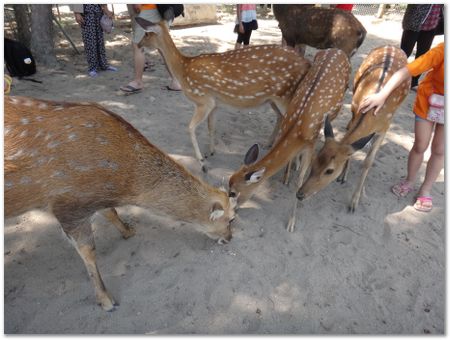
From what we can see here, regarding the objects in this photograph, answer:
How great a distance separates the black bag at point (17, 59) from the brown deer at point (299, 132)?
182 inches

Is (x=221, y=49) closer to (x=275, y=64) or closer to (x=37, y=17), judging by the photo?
(x=37, y=17)

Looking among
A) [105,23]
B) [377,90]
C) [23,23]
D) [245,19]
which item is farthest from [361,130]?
[23,23]

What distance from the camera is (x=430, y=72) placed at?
3.00m

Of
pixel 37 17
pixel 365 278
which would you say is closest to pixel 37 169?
pixel 365 278

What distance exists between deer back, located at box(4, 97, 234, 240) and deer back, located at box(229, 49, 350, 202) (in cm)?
79

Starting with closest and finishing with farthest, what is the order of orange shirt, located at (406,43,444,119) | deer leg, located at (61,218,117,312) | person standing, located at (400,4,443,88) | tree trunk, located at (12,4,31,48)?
1. deer leg, located at (61,218,117,312)
2. orange shirt, located at (406,43,444,119)
3. person standing, located at (400,4,443,88)
4. tree trunk, located at (12,4,31,48)

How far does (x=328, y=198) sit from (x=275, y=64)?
1577 mm

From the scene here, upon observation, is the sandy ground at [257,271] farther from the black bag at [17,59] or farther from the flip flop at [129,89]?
the black bag at [17,59]

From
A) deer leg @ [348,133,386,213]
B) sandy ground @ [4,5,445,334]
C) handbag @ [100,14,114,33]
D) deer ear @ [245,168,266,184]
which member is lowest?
sandy ground @ [4,5,445,334]

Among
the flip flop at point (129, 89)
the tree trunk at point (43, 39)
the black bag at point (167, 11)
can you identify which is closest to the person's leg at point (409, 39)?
the black bag at point (167, 11)

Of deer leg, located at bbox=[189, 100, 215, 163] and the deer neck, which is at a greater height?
the deer neck

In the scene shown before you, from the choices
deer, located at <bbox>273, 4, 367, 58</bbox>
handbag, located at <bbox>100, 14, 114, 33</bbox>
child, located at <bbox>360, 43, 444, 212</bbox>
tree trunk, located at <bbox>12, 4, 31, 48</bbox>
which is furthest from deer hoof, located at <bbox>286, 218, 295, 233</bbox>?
tree trunk, located at <bbox>12, 4, 31, 48</bbox>

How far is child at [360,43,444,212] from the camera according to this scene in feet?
9.00

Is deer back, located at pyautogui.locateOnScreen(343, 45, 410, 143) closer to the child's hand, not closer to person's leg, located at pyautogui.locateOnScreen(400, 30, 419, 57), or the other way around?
the child's hand
